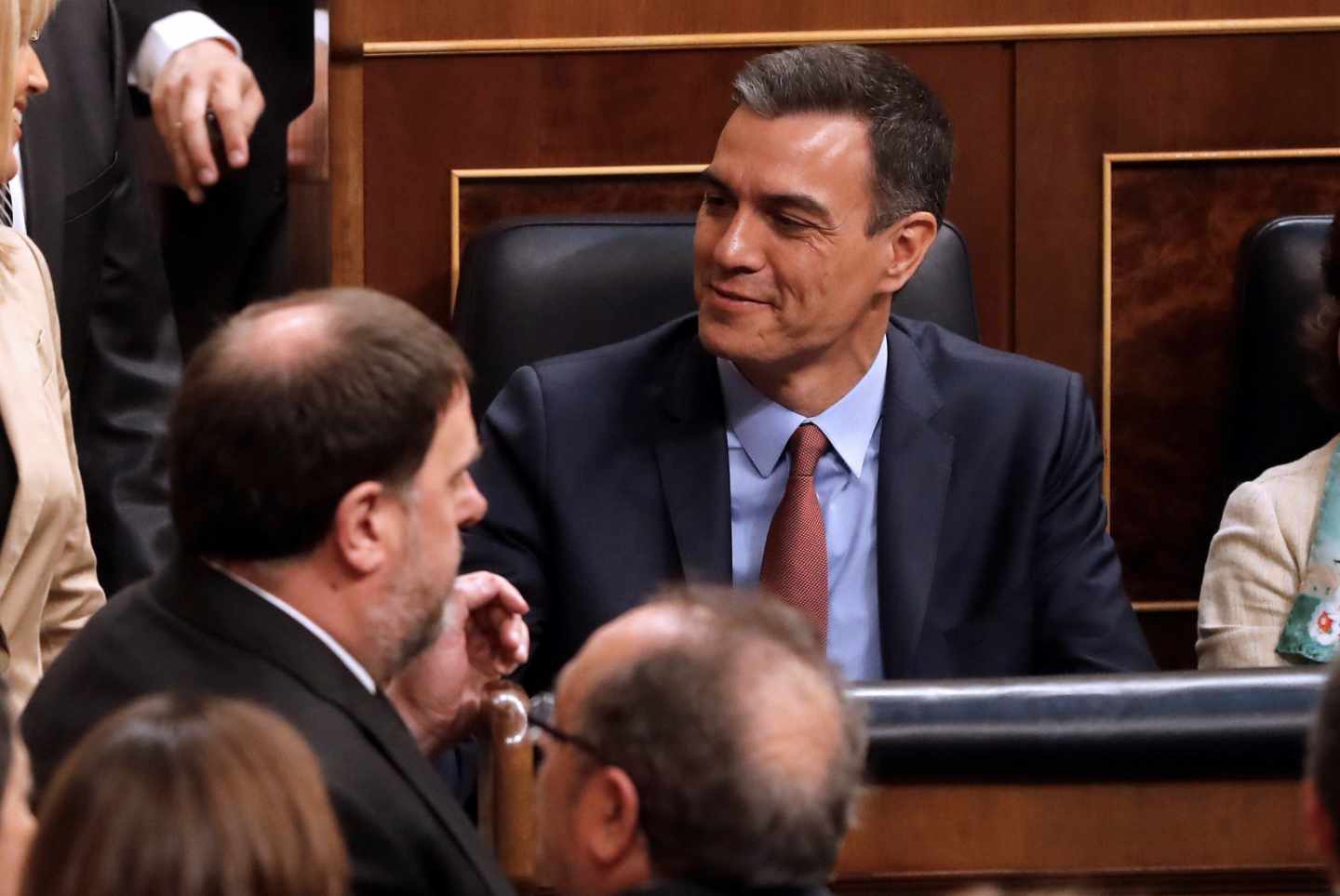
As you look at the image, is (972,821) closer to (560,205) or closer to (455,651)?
(455,651)

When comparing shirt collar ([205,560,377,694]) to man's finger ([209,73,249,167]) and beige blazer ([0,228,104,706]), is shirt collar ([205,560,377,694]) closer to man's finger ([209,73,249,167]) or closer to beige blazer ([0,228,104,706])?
beige blazer ([0,228,104,706])

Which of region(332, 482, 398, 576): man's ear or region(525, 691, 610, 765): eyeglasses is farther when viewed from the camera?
region(332, 482, 398, 576): man's ear

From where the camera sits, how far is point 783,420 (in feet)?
7.39

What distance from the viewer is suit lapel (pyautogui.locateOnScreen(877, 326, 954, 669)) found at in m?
2.17

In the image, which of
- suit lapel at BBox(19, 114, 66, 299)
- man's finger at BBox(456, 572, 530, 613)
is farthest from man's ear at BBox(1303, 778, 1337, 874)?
suit lapel at BBox(19, 114, 66, 299)

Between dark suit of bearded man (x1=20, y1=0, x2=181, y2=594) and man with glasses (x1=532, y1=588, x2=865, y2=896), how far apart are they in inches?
54.7

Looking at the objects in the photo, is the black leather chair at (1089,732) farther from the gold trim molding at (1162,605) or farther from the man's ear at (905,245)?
the gold trim molding at (1162,605)

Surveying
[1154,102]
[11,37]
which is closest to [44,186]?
[11,37]

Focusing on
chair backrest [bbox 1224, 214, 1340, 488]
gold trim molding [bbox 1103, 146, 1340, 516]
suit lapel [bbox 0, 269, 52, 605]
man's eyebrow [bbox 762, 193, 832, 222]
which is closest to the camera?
suit lapel [bbox 0, 269, 52, 605]

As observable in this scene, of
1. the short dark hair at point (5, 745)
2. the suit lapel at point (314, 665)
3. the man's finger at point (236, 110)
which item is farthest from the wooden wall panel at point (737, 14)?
the short dark hair at point (5, 745)

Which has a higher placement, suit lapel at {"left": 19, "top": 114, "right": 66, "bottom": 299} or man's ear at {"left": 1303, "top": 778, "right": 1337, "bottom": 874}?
suit lapel at {"left": 19, "top": 114, "right": 66, "bottom": 299}

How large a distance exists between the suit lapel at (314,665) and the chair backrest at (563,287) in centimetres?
100

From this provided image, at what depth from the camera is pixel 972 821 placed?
1.47 meters

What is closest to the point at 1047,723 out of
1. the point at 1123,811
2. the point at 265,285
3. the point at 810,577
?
the point at 1123,811
